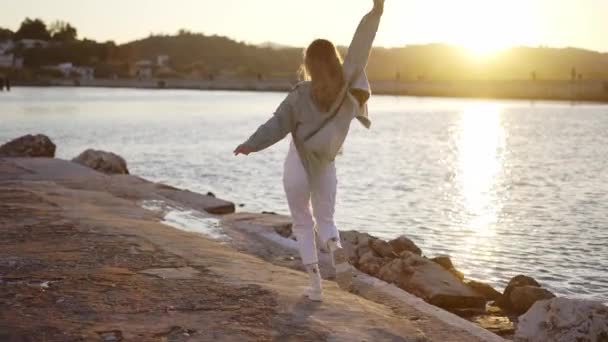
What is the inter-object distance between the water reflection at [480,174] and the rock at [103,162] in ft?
24.1

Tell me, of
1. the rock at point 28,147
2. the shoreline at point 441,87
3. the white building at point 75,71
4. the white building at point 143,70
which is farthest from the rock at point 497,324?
the white building at point 75,71

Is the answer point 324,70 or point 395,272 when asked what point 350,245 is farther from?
point 324,70

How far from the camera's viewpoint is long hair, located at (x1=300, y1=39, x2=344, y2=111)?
18.1 feet

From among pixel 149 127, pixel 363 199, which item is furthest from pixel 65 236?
pixel 149 127

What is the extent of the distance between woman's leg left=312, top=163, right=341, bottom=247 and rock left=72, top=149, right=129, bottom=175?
41.2 feet

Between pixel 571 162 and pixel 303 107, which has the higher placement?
pixel 303 107

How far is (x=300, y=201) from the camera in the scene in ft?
18.8

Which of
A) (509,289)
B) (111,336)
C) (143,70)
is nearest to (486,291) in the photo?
(509,289)

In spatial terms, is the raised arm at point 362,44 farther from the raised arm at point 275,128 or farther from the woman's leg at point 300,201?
the woman's leg at point 300,201

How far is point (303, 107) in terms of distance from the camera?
570 cm

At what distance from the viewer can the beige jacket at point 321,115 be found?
566 cm

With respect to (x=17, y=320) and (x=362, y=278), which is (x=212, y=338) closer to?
(x=17, y=320)

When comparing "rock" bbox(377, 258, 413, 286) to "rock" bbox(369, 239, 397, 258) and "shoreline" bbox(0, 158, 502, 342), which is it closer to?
"rock" bbox(369, 239, 397, 258)

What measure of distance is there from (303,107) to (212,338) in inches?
67.2
